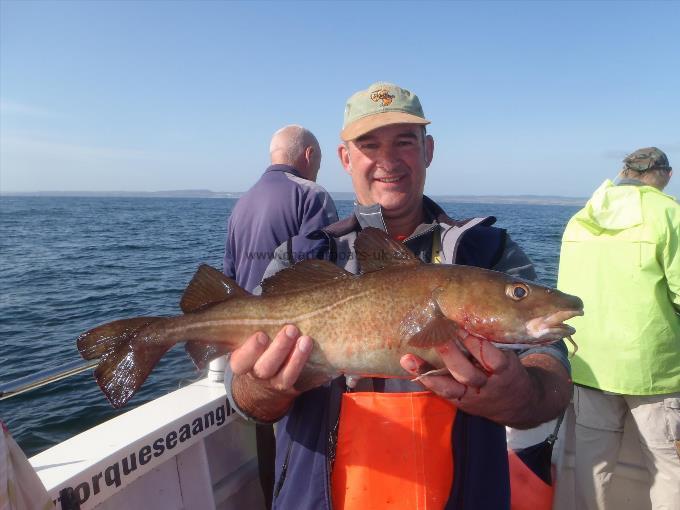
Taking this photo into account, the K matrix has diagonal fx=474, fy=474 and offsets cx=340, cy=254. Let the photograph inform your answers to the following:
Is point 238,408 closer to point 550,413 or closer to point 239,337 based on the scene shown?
point 239,337

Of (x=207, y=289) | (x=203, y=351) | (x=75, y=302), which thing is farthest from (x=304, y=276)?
(x=75, y=302)

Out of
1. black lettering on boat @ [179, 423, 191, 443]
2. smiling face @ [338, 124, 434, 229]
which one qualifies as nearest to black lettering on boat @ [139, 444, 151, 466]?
black lettering on boat @ [179, 423, 191, 443]

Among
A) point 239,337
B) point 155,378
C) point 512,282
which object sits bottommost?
point 155,378

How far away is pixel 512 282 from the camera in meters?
2.73

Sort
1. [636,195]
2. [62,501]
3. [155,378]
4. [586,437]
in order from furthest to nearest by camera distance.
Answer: [155,378]
[586,437]
[636,195]
[62,501]

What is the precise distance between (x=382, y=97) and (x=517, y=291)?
1535 mm

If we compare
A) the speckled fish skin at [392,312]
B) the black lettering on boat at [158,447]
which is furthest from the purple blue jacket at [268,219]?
the speckled fish skin at [392,312]

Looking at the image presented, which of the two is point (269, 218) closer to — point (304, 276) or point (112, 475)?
point (304, 276)

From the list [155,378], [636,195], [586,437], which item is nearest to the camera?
[636,195]

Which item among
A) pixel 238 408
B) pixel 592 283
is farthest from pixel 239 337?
pixel 592 283

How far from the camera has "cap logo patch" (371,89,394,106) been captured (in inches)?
124

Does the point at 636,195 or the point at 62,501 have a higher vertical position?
the point at 636,195

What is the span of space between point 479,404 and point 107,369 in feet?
7.26

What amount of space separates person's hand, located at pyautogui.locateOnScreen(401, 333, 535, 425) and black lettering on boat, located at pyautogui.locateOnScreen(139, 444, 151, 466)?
7.30ft
